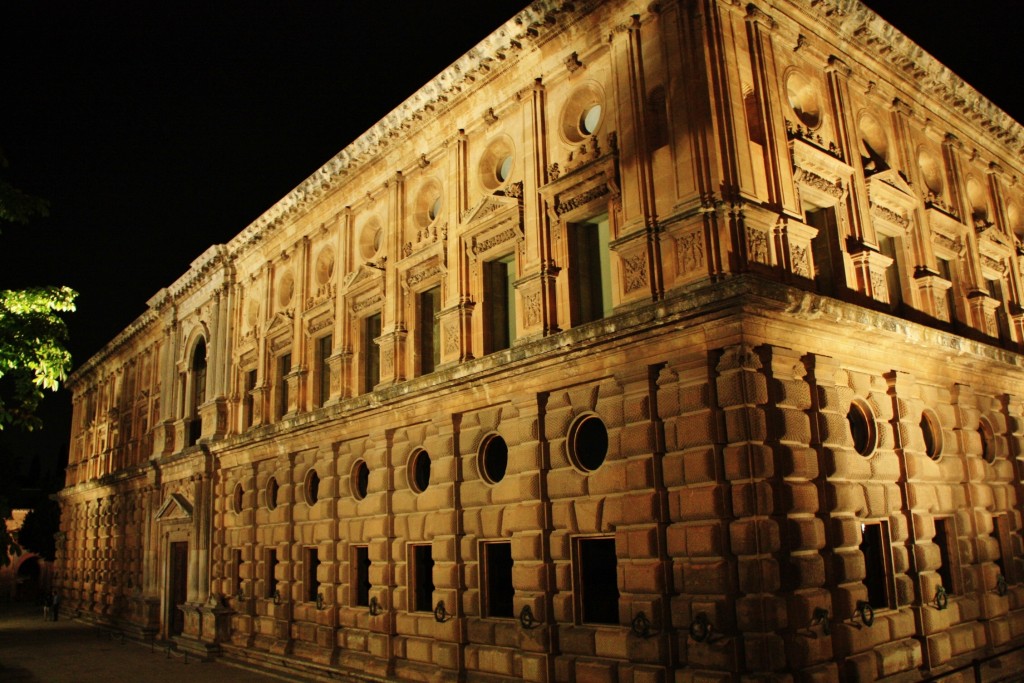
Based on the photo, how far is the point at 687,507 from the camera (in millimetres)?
12469

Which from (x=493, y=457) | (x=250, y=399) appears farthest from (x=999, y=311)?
(x=250, y=399)

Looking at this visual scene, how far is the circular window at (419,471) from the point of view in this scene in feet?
61.6

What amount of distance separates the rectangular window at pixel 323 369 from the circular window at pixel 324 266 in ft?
5.64

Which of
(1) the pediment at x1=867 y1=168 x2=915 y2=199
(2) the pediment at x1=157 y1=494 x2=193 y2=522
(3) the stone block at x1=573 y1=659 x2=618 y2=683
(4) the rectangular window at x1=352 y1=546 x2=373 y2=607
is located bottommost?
(3) the stone block at x1=573 y1=659 x2=618 y2=683

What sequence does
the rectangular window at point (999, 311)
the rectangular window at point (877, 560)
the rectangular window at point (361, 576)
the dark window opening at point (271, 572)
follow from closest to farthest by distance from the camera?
the rectangular window at point (877, 560) < the rectangular window at point (999, 311) < the rectangular window at point (361, 576) < the dark window opening at point (271, 572)

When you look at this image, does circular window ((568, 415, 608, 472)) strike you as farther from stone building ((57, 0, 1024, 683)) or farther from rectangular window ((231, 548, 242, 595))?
rectangular window ((231, 548, 242, 595))

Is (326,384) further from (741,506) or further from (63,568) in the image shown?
(63,568)

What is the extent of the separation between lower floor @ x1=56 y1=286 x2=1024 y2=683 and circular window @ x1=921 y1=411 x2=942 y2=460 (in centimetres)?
5

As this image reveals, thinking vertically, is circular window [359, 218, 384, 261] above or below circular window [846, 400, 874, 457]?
above

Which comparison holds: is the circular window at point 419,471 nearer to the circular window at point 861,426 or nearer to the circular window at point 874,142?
the circular window at point 861,426

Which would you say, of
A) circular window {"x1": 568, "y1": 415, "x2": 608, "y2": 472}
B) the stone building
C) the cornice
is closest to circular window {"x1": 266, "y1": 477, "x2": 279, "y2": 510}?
the stone building

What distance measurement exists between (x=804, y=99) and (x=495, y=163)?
6.65 m

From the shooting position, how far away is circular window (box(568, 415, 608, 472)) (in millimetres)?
14570

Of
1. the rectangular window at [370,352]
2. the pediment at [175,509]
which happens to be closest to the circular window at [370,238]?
the rectangular window at [370,352]
